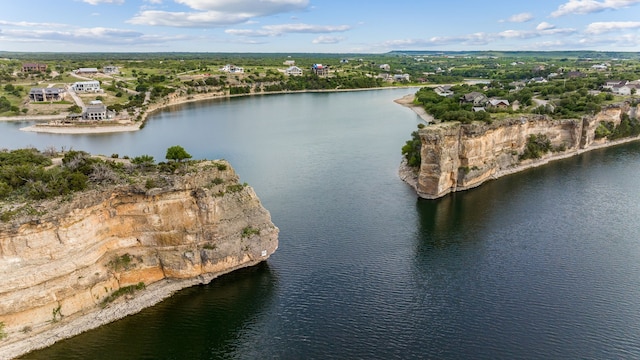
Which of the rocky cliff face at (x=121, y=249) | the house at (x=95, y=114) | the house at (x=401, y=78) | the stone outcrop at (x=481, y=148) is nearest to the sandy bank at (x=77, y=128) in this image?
the house at (x=95, y=114)

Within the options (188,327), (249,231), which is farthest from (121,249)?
(249,231)

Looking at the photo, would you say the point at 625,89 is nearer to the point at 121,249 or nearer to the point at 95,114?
the point at 121,249

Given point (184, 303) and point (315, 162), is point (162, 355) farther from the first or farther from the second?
point (315, 162)

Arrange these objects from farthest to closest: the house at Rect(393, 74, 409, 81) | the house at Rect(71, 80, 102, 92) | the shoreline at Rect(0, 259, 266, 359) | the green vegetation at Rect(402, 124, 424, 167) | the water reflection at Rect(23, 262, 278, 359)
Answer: the house at Rect(393, 74, 409, 81) → the house at Rect(71, 80, 102, 92) → the green vegetation at Rect(402, 124, 424, 167) → the water reflection at Rect(23, 262, 278, 359) → the shoreline at Rect(0, 259, 266, 359)

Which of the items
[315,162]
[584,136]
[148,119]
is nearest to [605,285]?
[315,162]

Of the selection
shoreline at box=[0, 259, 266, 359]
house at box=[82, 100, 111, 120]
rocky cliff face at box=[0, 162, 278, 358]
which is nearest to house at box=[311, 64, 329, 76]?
house at box=[82, 100, 111, 120]

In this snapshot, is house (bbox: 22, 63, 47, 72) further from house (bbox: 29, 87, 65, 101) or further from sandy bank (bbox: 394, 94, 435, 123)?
sandy bank (bbox: 394, 94, 435, 123)
